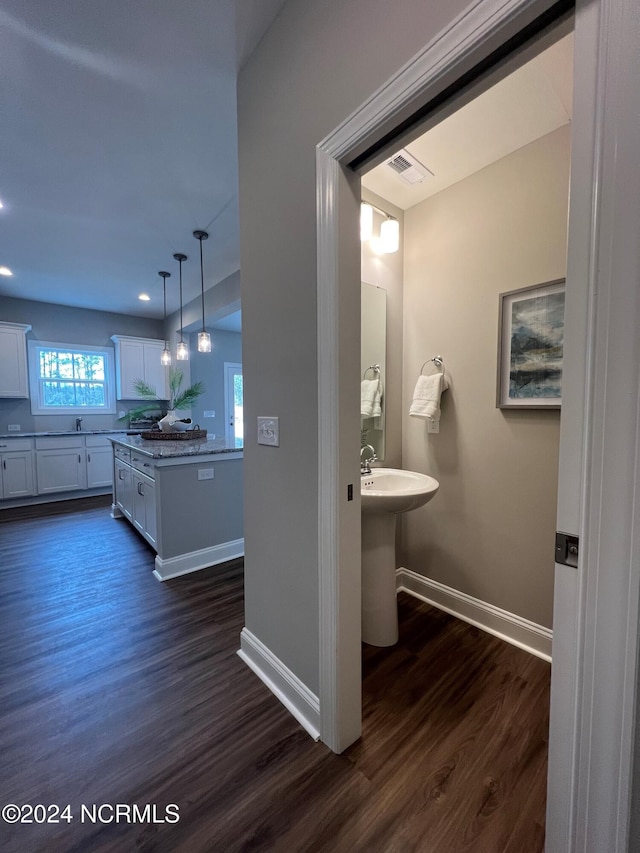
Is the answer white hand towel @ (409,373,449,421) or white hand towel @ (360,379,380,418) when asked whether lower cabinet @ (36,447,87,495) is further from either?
white hand towel @ (409,373,449,421)

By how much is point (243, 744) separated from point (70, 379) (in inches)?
227

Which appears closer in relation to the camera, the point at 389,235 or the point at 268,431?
the point at 268,431

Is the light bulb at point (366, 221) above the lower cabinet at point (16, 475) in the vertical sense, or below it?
above

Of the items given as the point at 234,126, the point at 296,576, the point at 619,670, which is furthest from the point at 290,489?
the point at 234,126

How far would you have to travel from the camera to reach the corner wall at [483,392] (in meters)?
1.71

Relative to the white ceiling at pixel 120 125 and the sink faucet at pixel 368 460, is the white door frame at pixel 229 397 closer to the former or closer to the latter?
Answer: the white ceiling at pixel 120 125

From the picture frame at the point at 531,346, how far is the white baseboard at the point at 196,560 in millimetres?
2382

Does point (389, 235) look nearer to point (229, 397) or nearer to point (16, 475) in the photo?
point (229, 397)

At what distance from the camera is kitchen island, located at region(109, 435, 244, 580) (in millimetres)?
2613

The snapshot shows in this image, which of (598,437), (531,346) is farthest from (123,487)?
(598,437)

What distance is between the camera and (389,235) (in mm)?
2094

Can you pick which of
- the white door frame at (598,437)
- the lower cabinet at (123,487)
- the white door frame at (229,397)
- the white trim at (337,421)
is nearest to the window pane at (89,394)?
the white door frame at (229,397)

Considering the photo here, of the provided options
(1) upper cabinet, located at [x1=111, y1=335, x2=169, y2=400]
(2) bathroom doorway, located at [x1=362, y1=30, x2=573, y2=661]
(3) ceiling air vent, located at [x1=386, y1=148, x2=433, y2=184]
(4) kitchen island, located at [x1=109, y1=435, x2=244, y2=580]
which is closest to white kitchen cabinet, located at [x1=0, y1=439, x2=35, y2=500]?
(1) upper cabinet, located at [x1=111, y1=335, x2=169, y2=400]

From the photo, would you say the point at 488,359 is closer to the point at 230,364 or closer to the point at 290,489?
the point at 290,489
